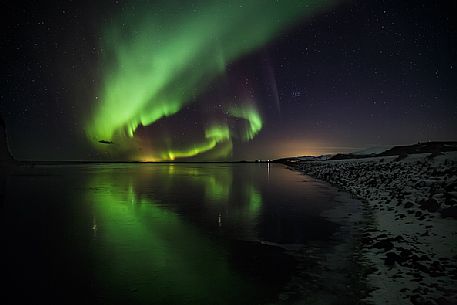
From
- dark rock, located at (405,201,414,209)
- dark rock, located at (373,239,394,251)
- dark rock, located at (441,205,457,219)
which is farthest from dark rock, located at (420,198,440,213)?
dark rock, located at (373,239,394,251)

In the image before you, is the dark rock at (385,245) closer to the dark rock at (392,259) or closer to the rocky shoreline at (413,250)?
the rocky shoreline at (413,250)

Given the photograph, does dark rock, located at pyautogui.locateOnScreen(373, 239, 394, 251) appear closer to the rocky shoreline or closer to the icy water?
the rocky shoreline

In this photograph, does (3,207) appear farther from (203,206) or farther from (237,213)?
(237,213)

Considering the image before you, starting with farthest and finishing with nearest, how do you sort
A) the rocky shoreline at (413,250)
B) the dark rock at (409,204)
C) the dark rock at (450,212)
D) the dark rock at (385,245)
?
1. the dark rock at (409,204)
2. the dark rock at (450,212)
3. the dark rock at (385,245)
4. the rocky shoreline at (413,250)

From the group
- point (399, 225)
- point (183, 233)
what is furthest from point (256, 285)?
point (399, 225)

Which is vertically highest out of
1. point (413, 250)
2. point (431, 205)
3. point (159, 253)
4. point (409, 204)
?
point (431, 205)

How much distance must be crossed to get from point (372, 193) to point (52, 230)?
1872cm

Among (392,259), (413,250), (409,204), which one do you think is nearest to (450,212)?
(409,204)

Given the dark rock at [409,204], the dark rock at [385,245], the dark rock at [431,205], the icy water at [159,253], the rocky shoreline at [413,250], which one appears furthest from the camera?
the dark rock at [409,204]

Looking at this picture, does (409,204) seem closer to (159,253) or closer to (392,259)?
(392,259)

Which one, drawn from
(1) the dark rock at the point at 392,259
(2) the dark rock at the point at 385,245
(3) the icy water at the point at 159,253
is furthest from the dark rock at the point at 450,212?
(1) the dark rock at the point at 392,259

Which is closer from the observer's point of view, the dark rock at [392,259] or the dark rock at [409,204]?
the dark rock at [392,259]

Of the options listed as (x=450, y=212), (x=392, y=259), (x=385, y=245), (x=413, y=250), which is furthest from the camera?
(x=450, y=212)

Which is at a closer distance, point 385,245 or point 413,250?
point 413,250
